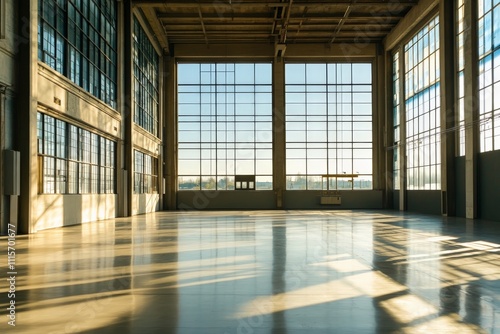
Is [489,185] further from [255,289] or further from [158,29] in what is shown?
[158,29]

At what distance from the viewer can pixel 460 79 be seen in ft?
111

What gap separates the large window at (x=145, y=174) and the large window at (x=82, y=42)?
784 centimetres

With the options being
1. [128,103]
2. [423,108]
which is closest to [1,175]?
[128,103]

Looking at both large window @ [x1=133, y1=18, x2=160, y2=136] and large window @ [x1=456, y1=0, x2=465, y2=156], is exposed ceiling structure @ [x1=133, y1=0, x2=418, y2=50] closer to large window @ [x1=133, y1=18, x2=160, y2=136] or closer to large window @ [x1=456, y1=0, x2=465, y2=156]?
large window @ [x1=133, y1=18, x2=160, y2=136]

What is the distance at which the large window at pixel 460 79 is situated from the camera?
3310cm

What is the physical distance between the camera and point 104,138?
32.4 m

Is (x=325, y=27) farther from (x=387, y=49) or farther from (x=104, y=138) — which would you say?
(x=104, y=138)

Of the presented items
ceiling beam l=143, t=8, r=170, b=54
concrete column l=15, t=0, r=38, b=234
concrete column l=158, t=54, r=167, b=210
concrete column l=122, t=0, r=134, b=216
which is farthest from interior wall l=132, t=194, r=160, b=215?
concrete column l=15, t=0, r=38, b=234

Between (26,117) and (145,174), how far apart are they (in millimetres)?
23140

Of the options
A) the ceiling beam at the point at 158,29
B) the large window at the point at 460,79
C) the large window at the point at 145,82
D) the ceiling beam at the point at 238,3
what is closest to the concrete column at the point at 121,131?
the ceiling beam at the point at 238,3

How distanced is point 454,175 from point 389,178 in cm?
1520

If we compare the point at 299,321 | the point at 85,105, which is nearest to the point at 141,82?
the point at 85,105

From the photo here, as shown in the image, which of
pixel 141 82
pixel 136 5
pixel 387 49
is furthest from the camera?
pixel 387 49

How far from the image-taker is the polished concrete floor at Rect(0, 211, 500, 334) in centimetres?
602
